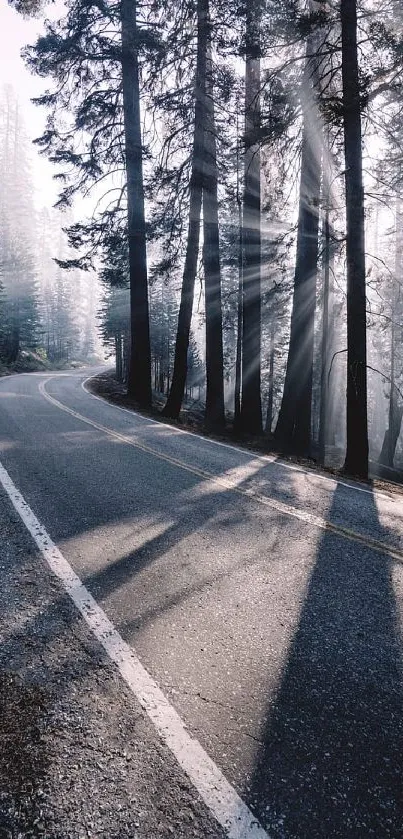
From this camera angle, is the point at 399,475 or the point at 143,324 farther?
the point at 399,475

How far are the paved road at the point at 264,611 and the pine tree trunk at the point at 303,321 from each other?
6.45 meters

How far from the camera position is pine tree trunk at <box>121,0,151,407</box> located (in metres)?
14.2

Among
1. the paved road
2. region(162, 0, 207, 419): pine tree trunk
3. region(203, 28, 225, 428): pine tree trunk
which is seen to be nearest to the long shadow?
the paved road

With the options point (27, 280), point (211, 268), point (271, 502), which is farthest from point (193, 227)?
point (27, 280)

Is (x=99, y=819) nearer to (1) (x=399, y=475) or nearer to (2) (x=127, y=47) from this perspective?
(2) (x=127, y=47)

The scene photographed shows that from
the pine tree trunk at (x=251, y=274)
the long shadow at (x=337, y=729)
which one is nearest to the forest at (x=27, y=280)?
the pine tree trunk at (x=251, y=274)

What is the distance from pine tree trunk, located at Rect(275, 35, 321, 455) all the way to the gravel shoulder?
10.3m

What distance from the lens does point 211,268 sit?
14227 mm

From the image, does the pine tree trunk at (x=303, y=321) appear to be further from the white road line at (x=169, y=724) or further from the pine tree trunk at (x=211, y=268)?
the white road line at (x=169, y=724)

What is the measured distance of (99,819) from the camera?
1.63 m

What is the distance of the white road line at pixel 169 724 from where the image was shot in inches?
66.0

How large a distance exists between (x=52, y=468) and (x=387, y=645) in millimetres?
4755

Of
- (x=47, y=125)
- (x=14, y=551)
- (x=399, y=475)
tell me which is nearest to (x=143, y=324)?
(x=47, y=125)

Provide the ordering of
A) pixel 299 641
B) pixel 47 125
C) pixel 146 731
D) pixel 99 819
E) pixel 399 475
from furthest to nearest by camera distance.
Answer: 1. pixel 399 475
2. pixel 47 125
3. pixel 299 641
4. pixel 146 731
5. pixel 99 819
